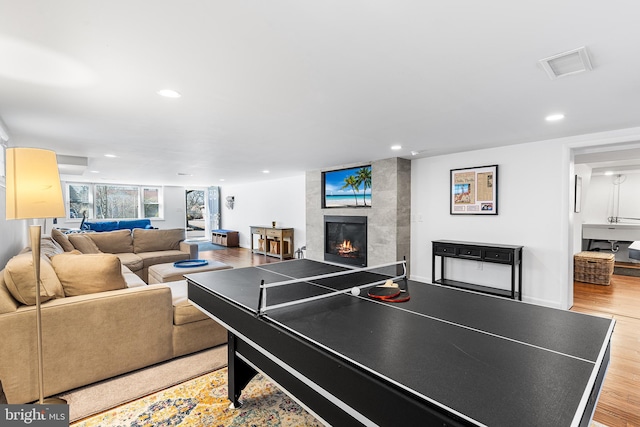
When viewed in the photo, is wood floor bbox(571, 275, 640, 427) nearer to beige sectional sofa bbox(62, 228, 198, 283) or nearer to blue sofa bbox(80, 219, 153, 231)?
beige sectional sofa bbox(62, 228, 198, 283)

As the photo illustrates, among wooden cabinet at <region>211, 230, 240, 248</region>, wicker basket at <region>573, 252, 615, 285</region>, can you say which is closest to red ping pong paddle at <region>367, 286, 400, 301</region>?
wicker basket at <region>573, 252, 615, 285</region>

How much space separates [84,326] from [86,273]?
397 millimetres

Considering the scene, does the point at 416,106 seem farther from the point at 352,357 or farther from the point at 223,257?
the point at 223,257

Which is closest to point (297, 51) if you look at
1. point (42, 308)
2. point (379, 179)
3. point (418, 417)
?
point (418, 417)


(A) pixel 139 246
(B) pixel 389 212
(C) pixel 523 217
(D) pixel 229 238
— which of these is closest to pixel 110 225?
(D) pixel 229 238

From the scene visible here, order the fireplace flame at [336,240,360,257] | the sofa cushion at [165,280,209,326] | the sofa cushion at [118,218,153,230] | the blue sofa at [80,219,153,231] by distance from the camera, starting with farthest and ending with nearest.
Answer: the sofa cushion at [118,218,153,230]
the blue sofa at [80,219,153,231]
the fireplace flame at [336,240,360,257]
the sofa cushion at [165,280,209,326]

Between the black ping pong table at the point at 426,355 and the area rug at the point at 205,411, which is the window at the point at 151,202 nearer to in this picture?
the area rug at the point at 205,411

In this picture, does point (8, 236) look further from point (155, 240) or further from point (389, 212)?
point (389, 212)

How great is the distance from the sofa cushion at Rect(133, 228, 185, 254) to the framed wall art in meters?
5.13

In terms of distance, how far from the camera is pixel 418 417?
2.63 ft

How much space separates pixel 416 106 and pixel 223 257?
680cm

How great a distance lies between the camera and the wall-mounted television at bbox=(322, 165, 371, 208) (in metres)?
5.76

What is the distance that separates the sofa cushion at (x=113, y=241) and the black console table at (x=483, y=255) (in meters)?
5.35

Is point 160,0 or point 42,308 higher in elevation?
point 160,0
